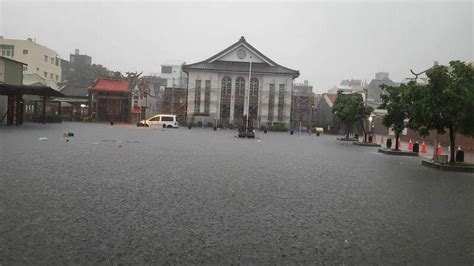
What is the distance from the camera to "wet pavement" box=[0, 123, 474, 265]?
16.2 feet

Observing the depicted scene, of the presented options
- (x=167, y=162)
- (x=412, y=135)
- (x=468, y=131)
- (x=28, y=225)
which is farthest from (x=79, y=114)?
(x=28, y=225)

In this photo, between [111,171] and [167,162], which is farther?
[167,162]

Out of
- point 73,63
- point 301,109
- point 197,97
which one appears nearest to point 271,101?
point 301,109

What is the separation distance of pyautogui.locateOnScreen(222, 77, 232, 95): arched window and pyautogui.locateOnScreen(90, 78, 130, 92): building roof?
14.6m

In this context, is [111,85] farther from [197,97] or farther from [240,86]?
[240,86]

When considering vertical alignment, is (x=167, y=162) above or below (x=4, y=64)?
below

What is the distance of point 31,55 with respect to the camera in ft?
226

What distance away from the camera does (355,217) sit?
714 centimetres

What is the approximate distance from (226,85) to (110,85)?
17885mm

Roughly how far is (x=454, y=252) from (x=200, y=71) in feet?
199

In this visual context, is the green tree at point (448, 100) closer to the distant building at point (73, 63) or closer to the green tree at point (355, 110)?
the green tree at point (355, 110)

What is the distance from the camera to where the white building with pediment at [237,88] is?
64188 mm

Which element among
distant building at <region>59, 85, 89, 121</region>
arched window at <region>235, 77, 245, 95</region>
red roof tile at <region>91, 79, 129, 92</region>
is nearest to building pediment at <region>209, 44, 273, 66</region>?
arched window at <region>235, 77, 245, 95</region>

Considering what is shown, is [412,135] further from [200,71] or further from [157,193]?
[157,193]
